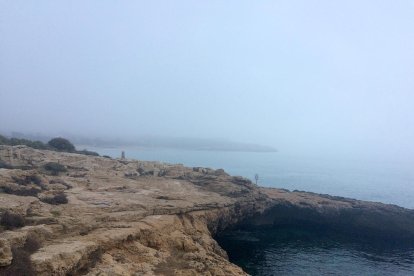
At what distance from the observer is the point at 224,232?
2064 inches

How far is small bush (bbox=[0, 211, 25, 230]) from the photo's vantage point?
888 inches

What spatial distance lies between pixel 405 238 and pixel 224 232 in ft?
96.3

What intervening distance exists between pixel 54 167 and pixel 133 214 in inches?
699

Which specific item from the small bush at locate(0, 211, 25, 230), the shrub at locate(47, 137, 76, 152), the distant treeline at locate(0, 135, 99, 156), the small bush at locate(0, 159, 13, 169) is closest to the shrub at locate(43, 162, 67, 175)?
the small bush at locate(0, 159, 13, 169)

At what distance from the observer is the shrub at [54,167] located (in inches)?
1702

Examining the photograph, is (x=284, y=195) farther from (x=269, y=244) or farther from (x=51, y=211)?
(x=51, y=211)

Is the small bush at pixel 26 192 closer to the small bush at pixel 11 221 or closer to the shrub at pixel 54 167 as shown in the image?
the small bush at pixel 11 221

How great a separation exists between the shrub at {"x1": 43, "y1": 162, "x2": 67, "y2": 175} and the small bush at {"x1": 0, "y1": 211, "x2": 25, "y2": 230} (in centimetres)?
1990

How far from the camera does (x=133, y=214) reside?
1216 inches

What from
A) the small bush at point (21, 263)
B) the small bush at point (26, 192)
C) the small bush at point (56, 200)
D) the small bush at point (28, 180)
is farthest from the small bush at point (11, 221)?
the small bush at point (28, 180)

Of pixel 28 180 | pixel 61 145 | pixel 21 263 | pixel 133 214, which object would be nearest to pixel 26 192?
pixel 28 180

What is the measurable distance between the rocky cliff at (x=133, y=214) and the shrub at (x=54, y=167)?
0.39 feet

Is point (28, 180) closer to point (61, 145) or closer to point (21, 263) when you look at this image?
point (21, 263)

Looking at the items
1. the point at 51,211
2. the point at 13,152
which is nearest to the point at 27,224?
the point at 51,211
